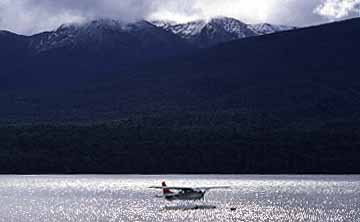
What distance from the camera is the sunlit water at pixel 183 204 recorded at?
120000 mm

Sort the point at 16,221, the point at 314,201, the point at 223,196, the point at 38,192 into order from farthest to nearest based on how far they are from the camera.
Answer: the point at 38,192 → the point at 223,196 → the point at 314,201 → the point at 16,221

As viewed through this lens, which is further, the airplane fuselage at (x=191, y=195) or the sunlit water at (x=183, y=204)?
the airplane fuselage at (x=191, y=195)

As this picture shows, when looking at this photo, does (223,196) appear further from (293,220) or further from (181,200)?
(293,220)

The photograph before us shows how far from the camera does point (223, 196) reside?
563ft

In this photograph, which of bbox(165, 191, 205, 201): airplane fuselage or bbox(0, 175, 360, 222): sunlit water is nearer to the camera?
bbox(0, 175, 360, 222): sunlit water

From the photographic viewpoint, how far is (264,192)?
176 metres

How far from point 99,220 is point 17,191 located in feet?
238

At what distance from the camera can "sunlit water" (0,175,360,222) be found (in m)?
120

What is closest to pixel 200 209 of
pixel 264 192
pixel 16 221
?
pixel 16 221

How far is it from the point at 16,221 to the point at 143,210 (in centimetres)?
2350

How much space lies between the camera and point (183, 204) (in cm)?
14788

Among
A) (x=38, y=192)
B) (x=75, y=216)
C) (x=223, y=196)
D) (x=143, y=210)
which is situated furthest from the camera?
(x=38, y=192)

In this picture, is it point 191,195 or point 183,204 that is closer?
point 191,195

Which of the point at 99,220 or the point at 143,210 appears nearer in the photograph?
the point at 99,220
